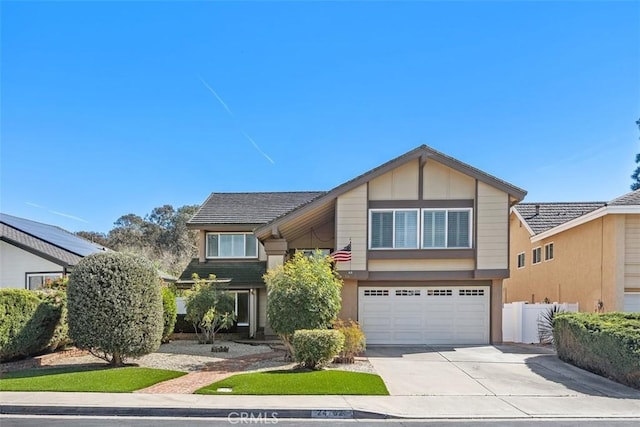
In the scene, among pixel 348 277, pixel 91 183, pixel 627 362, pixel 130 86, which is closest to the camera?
pixel 627 362

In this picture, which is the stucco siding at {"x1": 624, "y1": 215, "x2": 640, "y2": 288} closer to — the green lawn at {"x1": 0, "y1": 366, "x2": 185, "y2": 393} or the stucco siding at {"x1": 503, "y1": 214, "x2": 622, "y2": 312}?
the stucco siding at {"x1": 503, "y1": 214, "x2": 622, "y2": 312}

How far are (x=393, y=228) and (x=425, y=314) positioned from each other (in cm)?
350

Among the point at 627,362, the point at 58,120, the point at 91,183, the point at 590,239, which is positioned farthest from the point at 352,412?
the point at 91,183

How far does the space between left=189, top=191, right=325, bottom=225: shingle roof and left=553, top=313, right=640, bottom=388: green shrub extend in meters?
11.4

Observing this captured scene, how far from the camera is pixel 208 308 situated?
16688 millimetres

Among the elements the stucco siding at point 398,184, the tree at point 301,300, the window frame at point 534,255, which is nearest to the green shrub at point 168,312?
the tree at point 301,300

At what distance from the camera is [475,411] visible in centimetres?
852

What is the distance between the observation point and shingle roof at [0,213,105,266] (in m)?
19.1

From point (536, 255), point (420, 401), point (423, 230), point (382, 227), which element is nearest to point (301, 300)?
point (420, 401)

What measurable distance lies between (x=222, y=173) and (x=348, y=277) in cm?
1382

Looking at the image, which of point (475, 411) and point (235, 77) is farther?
point (235, 77)

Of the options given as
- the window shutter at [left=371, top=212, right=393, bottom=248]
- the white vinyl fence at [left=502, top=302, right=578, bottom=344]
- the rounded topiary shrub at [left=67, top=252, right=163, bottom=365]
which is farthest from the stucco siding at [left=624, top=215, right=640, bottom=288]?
the rounded topiary shrub at [left=67, top=252, right=163, bottom=365]

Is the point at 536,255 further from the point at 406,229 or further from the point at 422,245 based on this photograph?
the point at 406,229

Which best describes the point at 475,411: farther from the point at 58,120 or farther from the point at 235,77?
the point at 58,120
